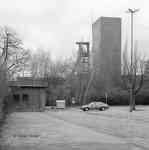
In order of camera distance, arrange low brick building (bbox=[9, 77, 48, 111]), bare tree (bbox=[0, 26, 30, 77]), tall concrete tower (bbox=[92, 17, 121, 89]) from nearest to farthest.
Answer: bare tree (bbox=[0, 26, 30, 77]) → low brick building (bbox=[9, 77, 48, 111]) → tall concrete tower (bbox=[92, 17, 121, 89])

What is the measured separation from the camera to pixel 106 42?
260ft

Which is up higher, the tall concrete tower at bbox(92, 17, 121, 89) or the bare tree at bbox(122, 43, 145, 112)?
the tall concrete tower at bbox(92, 17, 121, 89)

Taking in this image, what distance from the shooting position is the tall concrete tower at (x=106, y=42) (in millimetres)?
66875

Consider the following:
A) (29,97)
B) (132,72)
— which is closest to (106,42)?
(29,97)

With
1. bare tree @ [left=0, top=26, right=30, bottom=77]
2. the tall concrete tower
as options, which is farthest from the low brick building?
the tall concrete tower

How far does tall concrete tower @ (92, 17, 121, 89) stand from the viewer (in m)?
66.9

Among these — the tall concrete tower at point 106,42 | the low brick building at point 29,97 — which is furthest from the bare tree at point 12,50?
the tall concrete tower at point 106,42

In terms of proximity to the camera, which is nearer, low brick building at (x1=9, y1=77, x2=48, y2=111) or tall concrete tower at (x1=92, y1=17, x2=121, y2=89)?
low brick building at (x1=9, y1=77, x2=48, y2=111)

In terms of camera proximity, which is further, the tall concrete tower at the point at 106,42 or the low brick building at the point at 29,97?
the tall concrete tower at the point at 106,42

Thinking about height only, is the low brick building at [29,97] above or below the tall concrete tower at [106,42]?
below

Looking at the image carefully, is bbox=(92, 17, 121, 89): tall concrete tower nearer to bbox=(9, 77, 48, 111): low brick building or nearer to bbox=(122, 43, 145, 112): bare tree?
bbox=(9, 77, 48, 111): low brick building

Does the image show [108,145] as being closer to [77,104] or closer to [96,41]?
[77,104]

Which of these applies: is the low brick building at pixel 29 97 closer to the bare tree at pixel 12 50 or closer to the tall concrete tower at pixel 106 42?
the bare tree at pixel 12 50

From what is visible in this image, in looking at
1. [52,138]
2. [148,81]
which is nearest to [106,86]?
[148,81]
